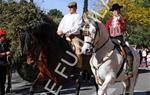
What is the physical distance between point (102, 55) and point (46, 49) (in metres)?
2.09

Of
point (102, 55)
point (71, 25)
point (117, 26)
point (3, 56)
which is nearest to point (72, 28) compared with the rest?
point (71, 25)

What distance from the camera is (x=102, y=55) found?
9648 millimetres

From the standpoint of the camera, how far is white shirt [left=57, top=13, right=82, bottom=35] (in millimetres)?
11930

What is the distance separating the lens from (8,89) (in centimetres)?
1571

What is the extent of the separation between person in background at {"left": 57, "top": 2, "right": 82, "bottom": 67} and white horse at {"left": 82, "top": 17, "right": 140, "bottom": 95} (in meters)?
2.10

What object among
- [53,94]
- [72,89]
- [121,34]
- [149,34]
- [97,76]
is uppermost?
[121,34]

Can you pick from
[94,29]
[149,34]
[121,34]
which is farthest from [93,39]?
[149,34]

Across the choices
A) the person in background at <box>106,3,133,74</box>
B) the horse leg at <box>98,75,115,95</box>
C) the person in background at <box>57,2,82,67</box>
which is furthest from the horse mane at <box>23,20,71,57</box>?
the horse leg at <box>98,75,115,95</box>

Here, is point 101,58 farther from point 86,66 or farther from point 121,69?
point 86,66

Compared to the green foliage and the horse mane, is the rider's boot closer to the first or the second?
the horse mane

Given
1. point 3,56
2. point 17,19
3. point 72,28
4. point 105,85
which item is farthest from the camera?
point 17,19

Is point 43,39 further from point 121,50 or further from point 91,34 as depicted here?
point 91,34

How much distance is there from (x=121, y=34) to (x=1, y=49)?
12.5ft

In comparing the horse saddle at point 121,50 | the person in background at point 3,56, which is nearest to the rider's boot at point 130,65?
the horse saddle at point 121,50
